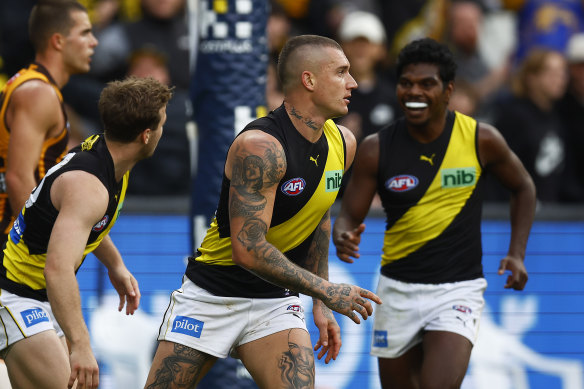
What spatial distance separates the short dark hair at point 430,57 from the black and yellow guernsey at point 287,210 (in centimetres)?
122

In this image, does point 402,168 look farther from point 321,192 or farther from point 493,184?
point 493,184

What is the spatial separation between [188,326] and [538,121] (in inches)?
199

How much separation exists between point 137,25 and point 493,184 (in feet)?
12.6

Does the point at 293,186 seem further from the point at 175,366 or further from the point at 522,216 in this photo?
the point at 522,216

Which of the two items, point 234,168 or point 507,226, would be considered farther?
point 507,226

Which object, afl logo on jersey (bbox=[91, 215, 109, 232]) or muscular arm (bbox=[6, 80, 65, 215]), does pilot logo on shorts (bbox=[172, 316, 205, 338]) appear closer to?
afl logo on jersey (bbox=[91, 215, 109, 232])

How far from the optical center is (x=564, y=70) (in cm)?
963

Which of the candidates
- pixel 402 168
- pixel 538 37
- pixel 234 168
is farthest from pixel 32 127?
pixel 538 37

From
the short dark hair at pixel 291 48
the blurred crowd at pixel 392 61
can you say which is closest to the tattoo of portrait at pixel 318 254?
the short dark hair at pixel 291 48

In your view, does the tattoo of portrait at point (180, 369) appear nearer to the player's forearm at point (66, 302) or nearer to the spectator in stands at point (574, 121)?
the player's forearm at point (66, 302)

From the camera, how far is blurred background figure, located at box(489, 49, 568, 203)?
9.15m

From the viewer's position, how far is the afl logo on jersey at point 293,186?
5102mm

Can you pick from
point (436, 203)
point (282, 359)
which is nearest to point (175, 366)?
point (282, 359)

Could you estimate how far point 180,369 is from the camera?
17.0 ft
